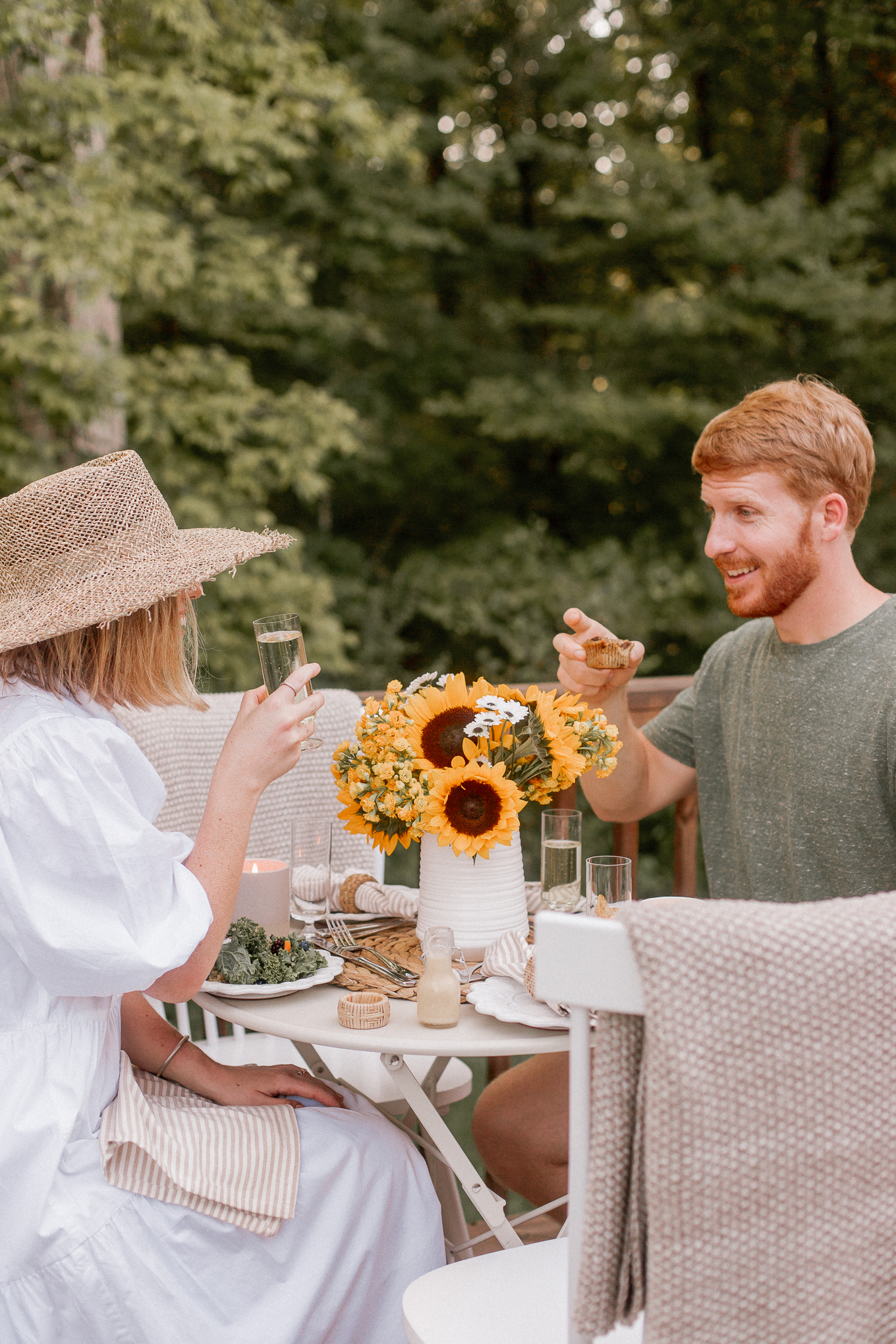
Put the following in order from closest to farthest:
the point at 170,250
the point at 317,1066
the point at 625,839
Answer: the point at 317,1066, the point at 625,839, the point at 170,250

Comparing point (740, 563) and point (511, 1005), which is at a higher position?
point (740, 563)

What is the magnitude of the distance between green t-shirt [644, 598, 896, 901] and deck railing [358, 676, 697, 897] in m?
0.43

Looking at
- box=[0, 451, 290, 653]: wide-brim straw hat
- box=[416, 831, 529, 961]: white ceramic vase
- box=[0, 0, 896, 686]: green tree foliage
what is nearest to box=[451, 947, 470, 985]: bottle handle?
box=[416, 831, 529, 961]: white ceramic vase

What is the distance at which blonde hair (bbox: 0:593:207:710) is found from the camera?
136cm

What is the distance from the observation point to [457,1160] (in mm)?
1450

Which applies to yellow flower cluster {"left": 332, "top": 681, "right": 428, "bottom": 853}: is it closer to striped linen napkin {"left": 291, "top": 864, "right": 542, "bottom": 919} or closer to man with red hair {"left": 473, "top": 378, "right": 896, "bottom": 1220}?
striped linen napkin {"left": 291, "top": 864, "right": 542, "bottom": 919}

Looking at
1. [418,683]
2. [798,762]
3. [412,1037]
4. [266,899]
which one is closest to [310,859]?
[266,899]

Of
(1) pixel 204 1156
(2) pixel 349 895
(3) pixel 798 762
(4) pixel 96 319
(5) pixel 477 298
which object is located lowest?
(1) pixel 204 1156

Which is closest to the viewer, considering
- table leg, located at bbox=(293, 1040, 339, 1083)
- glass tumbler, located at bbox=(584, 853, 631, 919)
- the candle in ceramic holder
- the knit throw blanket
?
the knit throw blanket

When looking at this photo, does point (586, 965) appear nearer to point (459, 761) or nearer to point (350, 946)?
point (459, 761)

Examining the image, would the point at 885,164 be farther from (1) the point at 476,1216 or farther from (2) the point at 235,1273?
(2) the point at 235,1273

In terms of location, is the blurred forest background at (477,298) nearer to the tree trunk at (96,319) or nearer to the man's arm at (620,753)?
the tree trunk at (96,319)

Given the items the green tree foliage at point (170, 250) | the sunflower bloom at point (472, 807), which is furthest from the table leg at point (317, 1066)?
the green tree foliage at point (170, 250)

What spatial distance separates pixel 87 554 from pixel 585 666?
3.05 ft
